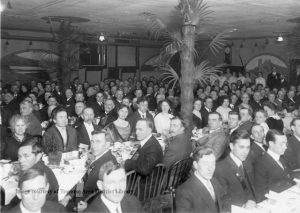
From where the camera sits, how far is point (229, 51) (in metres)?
16.6

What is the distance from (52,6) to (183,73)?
3625 millimetres

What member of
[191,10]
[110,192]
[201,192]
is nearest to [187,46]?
[191,10]

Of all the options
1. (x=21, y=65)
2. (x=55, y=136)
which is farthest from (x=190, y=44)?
(x=21, y=65)

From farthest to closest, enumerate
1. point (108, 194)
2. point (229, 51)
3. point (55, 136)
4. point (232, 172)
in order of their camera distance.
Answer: point (229, 51)
point (55, 136)
point (232, 172)
point (108, 194)

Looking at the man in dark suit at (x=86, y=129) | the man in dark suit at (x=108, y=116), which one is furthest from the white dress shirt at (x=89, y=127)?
the man in dark suit at (x=108, y=116)

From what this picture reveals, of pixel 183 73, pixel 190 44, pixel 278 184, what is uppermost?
pixel 190 44

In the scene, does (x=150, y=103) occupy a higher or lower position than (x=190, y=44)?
lower

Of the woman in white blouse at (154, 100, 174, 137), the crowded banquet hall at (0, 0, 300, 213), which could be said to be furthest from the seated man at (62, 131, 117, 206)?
the woman in white blouse at (154, 100, 174, 137)

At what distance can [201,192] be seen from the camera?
2.75 meters

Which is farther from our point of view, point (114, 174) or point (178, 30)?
point (178, 30)

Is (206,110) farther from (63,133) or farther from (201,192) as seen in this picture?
(201,192)

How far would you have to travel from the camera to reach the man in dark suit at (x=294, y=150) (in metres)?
4.27

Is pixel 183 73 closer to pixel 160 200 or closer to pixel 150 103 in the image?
pixel 160 200

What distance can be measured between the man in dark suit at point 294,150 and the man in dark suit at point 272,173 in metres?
0.71
